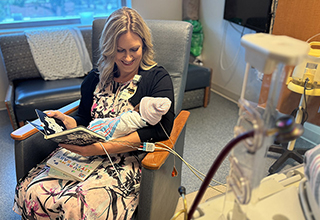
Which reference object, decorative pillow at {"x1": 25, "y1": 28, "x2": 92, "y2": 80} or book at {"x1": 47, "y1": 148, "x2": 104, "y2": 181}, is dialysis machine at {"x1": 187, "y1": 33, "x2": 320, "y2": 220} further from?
decorative pillow at {"x1": 25, "y1": 28, "x2": 92, "y2": 80}

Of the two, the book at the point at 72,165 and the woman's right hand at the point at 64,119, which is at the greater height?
the woman's right hand at the point at 64,119

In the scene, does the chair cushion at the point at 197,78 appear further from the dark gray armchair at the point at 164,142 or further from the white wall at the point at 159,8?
the dark gray armchair at the point at 164,142

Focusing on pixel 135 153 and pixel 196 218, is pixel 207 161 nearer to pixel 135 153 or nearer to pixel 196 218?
pixel 135 153

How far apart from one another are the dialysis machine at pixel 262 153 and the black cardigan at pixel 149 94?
56 cm

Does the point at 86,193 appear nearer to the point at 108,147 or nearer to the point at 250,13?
the point at 108,147

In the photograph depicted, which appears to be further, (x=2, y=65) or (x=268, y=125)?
(x=2, y=65)

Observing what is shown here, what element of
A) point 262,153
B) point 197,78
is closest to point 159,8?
point 197,78

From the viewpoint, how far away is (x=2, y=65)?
2.84m

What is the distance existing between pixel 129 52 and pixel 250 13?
161 centimetres

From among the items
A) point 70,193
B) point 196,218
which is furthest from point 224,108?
point 196,218

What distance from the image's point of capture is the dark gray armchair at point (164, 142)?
3.68 ft

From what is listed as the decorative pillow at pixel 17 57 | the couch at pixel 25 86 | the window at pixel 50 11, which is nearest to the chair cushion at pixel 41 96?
the couch at pixel 25 86

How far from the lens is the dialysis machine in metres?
0.52

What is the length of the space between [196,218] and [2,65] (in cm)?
286
